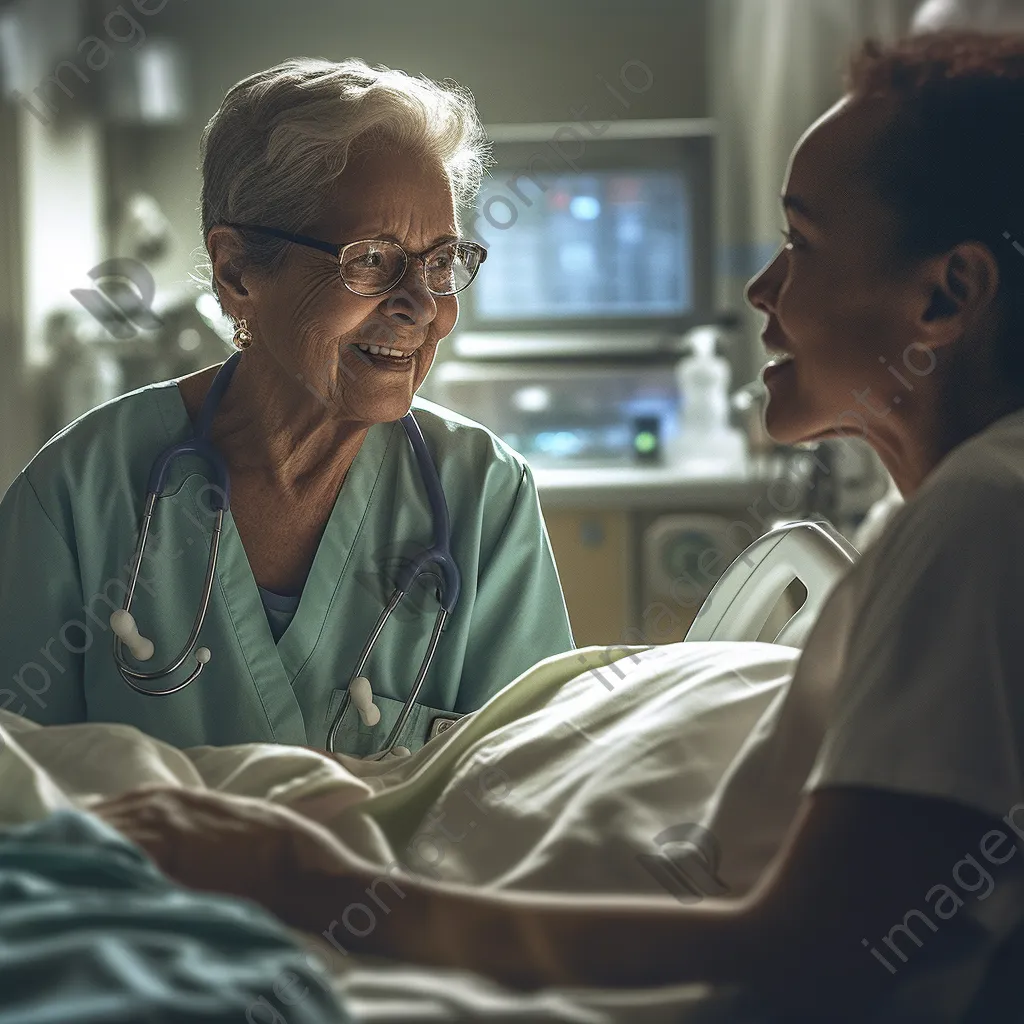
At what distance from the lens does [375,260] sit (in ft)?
4.73

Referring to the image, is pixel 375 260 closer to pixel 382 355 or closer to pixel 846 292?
pixel 382 355

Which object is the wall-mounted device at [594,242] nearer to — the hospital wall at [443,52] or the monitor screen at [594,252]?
the monitor screen at [594,252]

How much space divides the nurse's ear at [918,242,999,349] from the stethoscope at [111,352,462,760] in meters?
0.70

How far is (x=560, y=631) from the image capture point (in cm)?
154

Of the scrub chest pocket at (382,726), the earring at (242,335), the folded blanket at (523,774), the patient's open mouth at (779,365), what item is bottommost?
the scrub chest pocket at (382,726)

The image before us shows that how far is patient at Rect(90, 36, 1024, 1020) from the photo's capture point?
2.23ft

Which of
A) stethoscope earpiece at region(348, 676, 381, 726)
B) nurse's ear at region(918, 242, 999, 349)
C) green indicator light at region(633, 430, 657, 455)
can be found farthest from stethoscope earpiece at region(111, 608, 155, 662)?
green indicator light at region(633, 430, 657, 455)

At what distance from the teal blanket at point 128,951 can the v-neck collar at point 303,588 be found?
663 mm

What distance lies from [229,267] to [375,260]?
0.21 m

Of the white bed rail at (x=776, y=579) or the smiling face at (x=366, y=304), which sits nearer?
the white bed rail at (x=776, y=579)

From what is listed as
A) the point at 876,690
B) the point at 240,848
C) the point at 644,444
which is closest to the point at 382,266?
the point at 240,848

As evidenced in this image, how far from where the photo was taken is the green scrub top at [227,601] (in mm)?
1421

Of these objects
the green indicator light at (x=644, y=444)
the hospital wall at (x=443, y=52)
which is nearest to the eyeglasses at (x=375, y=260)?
the green indicator light at (x=644, y=444)

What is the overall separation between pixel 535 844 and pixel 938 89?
23.3 inches
